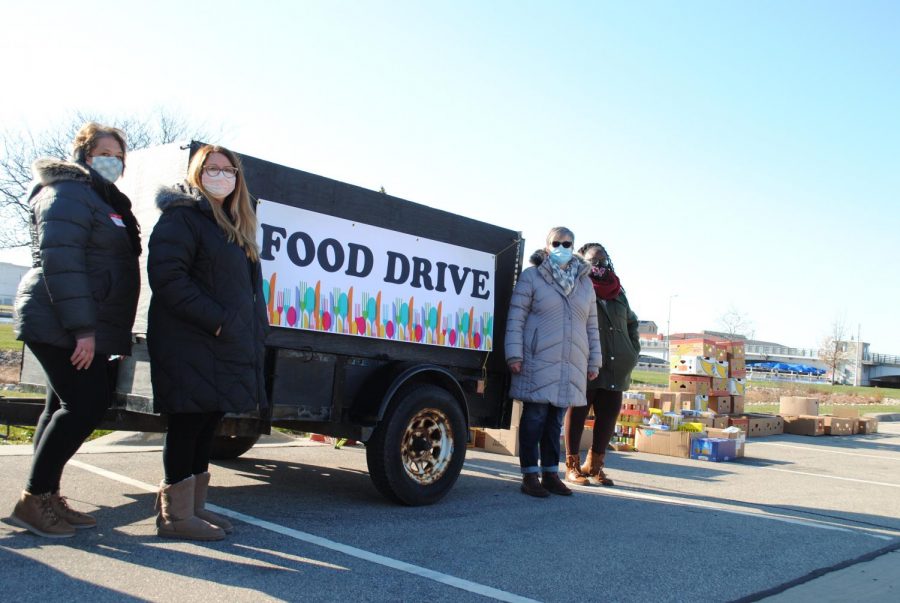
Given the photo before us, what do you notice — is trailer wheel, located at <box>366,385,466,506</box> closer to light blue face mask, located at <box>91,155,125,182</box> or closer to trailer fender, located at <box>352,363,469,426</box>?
trailer fender, located at <box>352,363,469,426</box>

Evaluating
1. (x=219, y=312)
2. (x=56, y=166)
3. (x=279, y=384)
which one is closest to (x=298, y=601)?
(x=219, y=312)

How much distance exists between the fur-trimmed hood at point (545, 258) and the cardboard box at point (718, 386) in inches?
304

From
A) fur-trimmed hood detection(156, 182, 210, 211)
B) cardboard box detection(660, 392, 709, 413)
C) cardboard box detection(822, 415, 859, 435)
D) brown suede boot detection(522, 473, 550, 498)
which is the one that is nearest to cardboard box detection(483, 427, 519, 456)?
brown suede boot detection(522, 473, 550, 498)

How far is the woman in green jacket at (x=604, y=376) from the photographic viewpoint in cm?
698

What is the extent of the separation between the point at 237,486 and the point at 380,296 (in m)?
1.77

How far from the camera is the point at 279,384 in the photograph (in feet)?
15.5

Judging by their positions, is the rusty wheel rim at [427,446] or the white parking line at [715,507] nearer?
the rusty wheel rim at [427,446]

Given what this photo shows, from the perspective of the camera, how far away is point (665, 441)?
9.83m

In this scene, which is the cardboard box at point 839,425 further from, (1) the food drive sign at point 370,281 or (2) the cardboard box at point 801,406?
(1) the food drive sign at point 370,281

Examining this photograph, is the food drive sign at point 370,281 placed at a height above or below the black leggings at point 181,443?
above

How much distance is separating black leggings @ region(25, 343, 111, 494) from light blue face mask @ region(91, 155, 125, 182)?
0.93m

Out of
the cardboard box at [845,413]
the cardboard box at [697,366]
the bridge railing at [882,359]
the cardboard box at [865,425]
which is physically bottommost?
the cardboard box at [865,425]

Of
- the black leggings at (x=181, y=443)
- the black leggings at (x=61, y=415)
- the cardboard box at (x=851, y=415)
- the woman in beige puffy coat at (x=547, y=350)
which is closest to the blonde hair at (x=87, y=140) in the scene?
the black leggings at (x=61, y=415)

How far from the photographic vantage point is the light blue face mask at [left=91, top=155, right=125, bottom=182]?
4023mm
